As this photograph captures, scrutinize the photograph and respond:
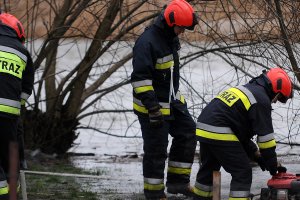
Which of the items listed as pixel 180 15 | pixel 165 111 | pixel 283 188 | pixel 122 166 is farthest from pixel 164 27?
pixel 122 166

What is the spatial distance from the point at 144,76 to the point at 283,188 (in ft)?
5.47

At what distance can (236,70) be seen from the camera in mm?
8727

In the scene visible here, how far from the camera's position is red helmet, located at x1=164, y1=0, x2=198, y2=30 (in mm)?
7023

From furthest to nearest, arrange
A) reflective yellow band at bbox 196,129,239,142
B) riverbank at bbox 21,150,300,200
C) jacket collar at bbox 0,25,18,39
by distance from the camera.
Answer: riverbank at bbox 21,150,300,200, jacket collar at bbox 0,25,18,39, reflective yellow band at bbox 196,129,239,142

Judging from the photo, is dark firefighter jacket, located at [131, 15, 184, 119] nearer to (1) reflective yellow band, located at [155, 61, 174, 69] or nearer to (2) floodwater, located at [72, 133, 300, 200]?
(1) reflective yellow band, located at [155, 61, 174, 69]

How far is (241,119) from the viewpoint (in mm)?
6281

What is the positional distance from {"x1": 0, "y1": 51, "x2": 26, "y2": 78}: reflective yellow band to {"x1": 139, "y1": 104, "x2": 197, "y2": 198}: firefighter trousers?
139cm

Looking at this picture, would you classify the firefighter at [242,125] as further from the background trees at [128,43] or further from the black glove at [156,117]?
the background trees at [128,43]

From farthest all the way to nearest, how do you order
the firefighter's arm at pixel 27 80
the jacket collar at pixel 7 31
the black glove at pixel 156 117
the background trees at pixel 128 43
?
1. the background trees at pixel 128 43
2. the black glove at pixel 156 117
3. the firefighter's arm at pixel 27 80
4. the jacket collar at pixel 7 31

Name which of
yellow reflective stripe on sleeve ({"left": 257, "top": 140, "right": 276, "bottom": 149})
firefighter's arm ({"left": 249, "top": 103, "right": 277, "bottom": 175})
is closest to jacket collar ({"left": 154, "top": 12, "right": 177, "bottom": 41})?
firefighter's arm ({"left": 249, "top": 103, "right": 277, "bottom": 175})

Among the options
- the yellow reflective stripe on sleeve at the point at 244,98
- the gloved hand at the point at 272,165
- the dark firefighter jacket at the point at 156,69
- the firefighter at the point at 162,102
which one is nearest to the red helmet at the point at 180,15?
the firefighter at the point at 162,102

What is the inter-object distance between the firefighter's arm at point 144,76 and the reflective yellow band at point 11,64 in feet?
3.61

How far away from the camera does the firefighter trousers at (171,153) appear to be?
7.20 metres

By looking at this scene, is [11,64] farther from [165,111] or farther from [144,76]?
[165,111]
